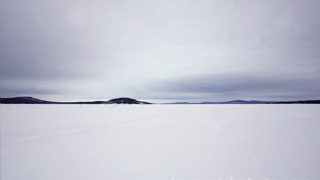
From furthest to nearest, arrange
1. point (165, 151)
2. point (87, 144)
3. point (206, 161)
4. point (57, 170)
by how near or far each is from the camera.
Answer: point (87, 144) < point (165, 151) < point (206, 161) < point (57, 170)

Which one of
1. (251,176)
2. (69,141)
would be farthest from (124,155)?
(251,176)

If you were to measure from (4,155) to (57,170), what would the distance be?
1870 millimetres

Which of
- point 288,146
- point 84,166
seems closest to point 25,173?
point 84,166

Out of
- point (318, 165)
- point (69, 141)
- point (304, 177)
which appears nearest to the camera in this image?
point (304, 177)

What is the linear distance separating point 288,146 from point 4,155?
750 cm

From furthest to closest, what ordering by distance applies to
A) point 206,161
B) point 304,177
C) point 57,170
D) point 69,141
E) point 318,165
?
point 69,141, point 206,161, point 318,165, point 57,170, point 304,177

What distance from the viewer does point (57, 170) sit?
3.49m

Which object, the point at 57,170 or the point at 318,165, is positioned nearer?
the point at 57,170

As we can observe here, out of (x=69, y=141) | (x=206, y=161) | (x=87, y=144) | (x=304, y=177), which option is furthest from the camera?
(x=69, y=141)

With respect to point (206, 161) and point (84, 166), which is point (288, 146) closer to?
point (206, 161)

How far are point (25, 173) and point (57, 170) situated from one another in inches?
20.8

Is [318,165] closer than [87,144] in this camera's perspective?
Yes

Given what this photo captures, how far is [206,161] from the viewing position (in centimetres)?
406

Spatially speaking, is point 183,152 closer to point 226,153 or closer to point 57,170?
point 226,153
